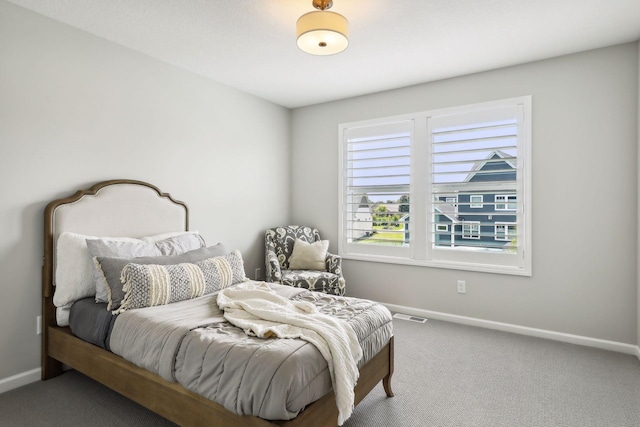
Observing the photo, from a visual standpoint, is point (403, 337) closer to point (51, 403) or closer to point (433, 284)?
point (433, 284)

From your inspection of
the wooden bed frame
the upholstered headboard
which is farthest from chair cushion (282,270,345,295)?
the wooden bed frame

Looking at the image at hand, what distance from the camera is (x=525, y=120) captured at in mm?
3326

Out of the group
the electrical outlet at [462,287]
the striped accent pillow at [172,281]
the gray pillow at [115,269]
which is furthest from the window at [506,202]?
the gray pillow at [115,269]

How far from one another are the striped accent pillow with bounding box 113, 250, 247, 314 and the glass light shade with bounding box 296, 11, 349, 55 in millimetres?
1654

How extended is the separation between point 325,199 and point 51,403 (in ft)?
10.6

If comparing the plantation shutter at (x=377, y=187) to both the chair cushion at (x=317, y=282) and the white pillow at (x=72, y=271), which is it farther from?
the white pillow at (x=72, y=271)

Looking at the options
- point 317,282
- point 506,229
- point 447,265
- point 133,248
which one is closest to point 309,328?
point 133,248

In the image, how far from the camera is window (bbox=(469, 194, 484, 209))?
3541mm

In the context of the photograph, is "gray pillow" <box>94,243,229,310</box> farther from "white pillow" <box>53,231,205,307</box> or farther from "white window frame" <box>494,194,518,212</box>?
"white window frame" <box>494,194,518,212</box>

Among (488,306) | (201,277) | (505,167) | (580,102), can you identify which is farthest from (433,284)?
(201,277)

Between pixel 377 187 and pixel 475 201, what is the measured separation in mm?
1105

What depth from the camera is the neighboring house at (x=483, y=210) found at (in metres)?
3.42

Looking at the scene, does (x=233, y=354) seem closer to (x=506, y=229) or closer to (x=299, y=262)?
(x=299, y=262)

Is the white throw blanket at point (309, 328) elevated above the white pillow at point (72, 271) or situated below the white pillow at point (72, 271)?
below
